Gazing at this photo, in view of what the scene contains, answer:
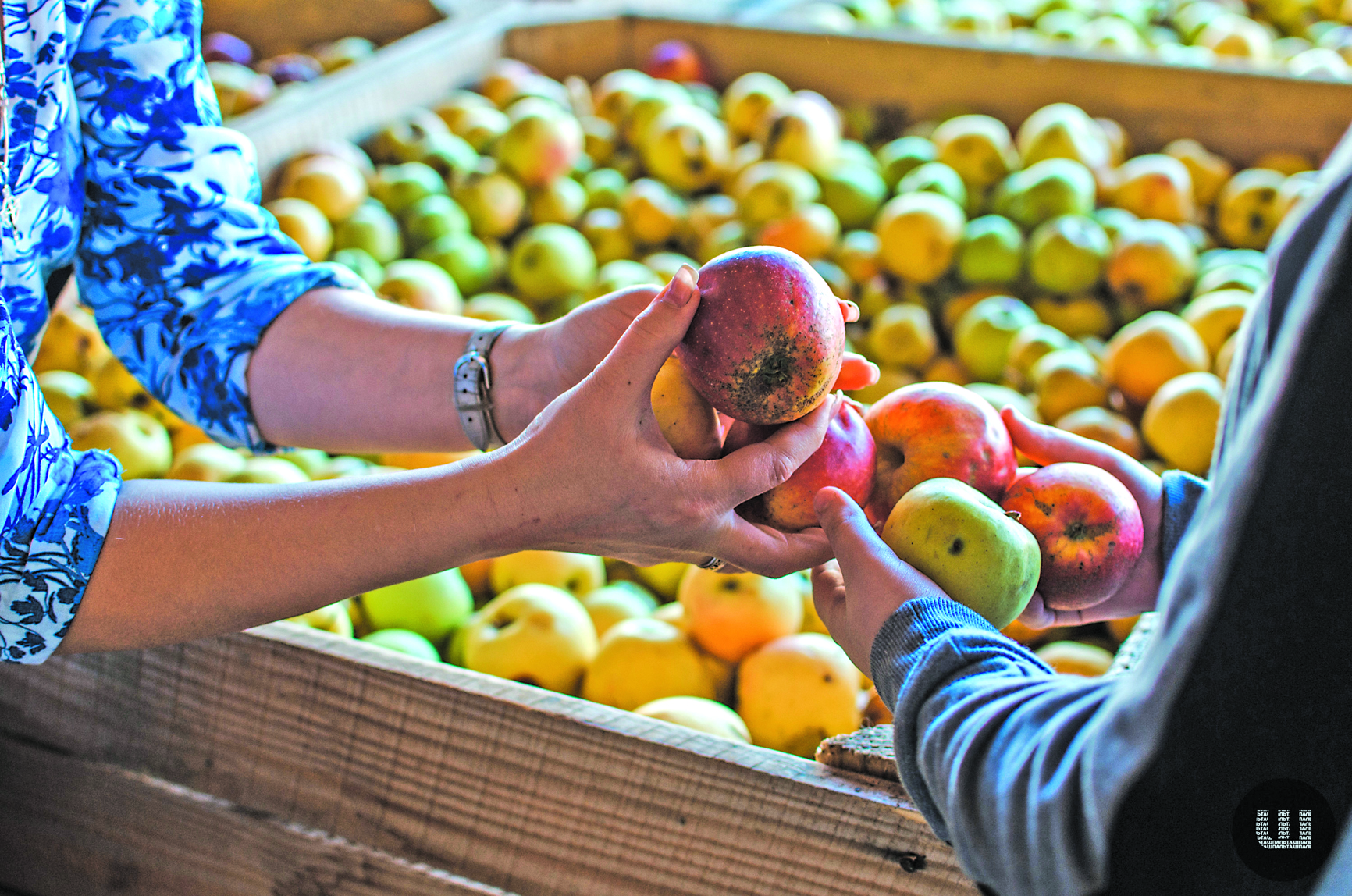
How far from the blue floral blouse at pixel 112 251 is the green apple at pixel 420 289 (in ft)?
2.90

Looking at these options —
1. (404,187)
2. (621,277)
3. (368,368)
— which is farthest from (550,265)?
(368,368)

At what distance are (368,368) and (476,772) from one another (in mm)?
607

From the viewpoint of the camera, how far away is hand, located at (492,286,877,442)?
53.9 inches

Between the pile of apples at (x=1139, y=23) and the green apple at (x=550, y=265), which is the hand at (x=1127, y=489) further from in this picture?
the pile of apples at (x=1139, y=23)

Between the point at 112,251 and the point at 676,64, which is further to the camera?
the point at 676,64

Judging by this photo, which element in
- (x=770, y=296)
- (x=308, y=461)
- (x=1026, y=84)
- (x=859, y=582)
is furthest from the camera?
(x=1026, y=84)

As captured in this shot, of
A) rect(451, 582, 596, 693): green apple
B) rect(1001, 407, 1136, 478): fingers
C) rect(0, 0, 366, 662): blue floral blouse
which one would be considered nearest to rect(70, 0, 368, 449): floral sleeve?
rect(0, 0, 366, 662): blue floral blouse

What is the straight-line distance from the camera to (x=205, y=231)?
57.0 inches

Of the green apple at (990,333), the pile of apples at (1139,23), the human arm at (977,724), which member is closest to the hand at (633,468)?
the human arm at (977,724)

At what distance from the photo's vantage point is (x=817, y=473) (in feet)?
3.98

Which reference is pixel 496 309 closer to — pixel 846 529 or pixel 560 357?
pixel 560 357

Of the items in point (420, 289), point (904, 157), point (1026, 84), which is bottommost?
point (420, 289)

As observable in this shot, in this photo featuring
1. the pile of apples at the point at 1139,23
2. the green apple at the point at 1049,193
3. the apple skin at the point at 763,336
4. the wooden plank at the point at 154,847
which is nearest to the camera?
the apple skin at the point at 763,336

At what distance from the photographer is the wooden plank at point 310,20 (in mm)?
3896
